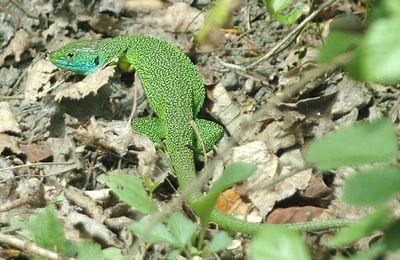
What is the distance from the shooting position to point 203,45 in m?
5.79

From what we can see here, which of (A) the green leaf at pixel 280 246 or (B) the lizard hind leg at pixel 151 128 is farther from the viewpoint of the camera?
(B) the lizard hind leg at pixel 151 128

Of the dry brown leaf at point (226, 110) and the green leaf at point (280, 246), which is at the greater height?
the green leaf at point (280, 246)

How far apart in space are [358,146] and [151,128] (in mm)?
3767

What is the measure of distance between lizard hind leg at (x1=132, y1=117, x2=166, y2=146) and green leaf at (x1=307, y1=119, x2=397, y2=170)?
368cm

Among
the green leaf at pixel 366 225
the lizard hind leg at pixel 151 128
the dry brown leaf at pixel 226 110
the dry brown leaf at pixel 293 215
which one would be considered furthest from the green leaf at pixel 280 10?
the green leaf at pixel 366 225

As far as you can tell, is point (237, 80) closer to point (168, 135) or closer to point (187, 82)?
point (187, 82)

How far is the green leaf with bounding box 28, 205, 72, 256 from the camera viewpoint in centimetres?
276

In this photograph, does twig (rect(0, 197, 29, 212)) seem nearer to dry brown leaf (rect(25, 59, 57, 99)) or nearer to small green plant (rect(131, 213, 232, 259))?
small green plant (rect(131, 213, 232, 259))

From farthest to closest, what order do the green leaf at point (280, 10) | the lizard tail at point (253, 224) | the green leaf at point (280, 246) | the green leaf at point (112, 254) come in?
the green leaf at point (280, 10)
the green leaf at point (112, 254)
the lizard tail at point (253, 224)
the green leaf at point (280, 246)

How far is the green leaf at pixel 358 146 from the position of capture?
4.60 ft

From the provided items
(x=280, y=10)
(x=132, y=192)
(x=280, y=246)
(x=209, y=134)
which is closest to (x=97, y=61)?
(x=209, y=134)

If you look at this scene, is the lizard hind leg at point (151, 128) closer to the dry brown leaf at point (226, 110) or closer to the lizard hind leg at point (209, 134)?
the lizard hind leg at point (209, 134)

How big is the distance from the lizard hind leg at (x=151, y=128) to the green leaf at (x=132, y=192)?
2.02 m

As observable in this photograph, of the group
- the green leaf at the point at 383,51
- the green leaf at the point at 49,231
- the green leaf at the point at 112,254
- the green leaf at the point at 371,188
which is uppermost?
the green leaf at the point at 383,51
